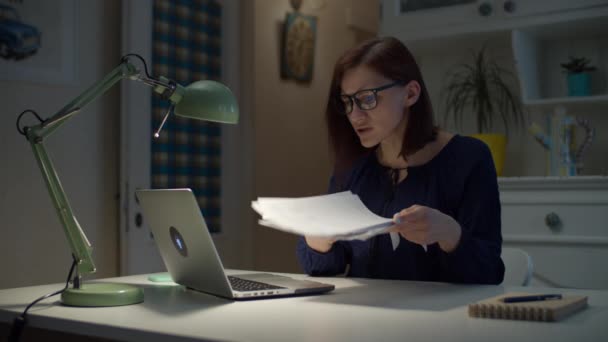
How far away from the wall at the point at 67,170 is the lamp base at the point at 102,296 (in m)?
1.50

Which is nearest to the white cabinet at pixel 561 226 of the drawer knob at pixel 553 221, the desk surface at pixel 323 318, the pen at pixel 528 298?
the drawer knob at pixel 553 221

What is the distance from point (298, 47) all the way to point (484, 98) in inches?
48.9

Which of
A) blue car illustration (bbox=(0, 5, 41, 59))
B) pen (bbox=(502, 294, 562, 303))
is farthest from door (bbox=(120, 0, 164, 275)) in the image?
pen (bbox=(502, 294, 562, 303))

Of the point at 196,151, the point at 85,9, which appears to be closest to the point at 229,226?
the point at 196,151

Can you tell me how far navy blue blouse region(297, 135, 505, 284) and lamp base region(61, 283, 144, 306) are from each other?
53cm

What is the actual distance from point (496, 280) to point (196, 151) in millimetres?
2073

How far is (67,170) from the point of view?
9.15ft

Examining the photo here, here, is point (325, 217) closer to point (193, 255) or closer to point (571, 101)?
point (193, 255)

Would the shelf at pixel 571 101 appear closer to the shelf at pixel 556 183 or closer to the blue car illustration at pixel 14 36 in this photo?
the shelf at pixel 556 183

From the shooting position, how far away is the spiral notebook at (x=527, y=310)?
964 mm

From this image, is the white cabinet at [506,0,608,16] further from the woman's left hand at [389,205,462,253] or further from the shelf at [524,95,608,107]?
the woman's left hand at [389,205,462,253]

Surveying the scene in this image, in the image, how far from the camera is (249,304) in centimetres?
118

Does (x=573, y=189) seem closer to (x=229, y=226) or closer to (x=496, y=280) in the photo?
(x=496, y=280)

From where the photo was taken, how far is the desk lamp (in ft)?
4.08
